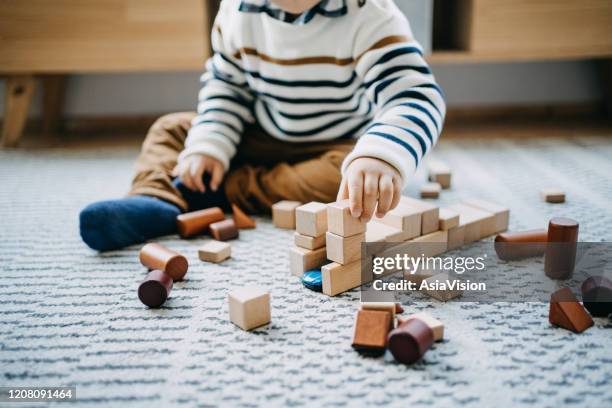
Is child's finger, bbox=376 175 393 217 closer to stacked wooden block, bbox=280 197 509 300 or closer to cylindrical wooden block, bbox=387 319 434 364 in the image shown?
stacked wooden block, bbox=280 197 509 300

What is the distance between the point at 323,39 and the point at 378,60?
11 cm

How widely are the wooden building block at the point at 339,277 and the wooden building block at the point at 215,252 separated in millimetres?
189

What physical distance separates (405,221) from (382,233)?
0.13 ft

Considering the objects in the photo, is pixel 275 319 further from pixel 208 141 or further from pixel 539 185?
pixel 539 185

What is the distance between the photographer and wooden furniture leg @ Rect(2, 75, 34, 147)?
5.12ft

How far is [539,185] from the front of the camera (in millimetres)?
1177

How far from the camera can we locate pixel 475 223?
903 millimetres

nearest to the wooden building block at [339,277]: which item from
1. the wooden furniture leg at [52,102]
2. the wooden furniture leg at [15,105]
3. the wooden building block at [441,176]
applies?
the wooden building block at [441,176]

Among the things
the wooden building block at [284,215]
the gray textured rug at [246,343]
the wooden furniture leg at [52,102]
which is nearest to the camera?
the gray textured rug at [246,343]

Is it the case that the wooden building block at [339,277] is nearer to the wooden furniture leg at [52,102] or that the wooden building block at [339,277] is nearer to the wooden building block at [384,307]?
the wooden building block at [384,307]

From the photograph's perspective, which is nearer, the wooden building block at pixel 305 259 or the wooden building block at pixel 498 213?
the wooden building block at pixel 305 259

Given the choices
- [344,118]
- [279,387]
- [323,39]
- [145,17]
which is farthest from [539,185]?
[145,17]

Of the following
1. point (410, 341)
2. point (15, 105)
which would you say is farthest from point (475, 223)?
point (15, 105)

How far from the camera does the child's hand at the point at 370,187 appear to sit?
74 cm
